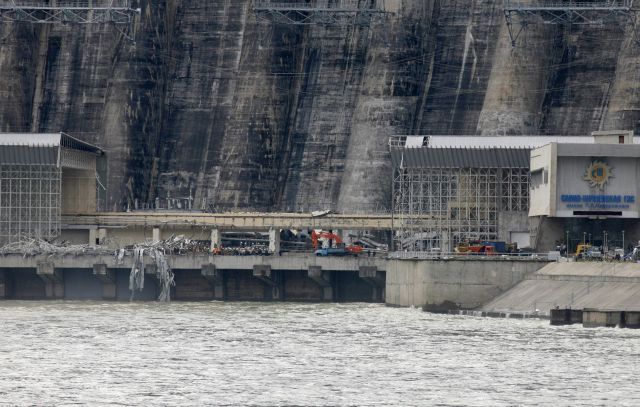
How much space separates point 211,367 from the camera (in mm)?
79125

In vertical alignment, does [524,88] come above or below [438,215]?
above

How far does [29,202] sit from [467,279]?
117ft

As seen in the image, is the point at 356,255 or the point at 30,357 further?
the point at 356,255

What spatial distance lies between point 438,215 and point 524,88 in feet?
62.2

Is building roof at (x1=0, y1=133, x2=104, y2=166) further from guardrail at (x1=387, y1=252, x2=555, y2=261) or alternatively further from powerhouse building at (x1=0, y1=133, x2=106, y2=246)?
guardrail at (x1=387, y1=252, x2=555, y2=261)

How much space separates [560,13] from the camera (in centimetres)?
14850

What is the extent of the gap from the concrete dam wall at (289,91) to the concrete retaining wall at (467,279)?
27.1m

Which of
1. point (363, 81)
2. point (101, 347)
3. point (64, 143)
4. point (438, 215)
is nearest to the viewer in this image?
point (101, 347)

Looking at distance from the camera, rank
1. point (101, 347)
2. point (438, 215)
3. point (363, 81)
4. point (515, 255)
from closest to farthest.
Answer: point (101, 347)
point (515, 255)
point (438, 215)
point (363, 81)

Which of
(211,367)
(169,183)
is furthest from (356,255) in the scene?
(211,367)

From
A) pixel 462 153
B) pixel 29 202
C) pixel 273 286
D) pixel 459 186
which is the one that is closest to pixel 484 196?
pixel 459 186

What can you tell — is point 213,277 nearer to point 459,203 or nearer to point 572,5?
point 459,203

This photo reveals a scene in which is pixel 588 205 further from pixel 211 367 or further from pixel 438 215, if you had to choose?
pixel 211 367

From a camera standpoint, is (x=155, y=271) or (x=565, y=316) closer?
(x=565, y=316)
